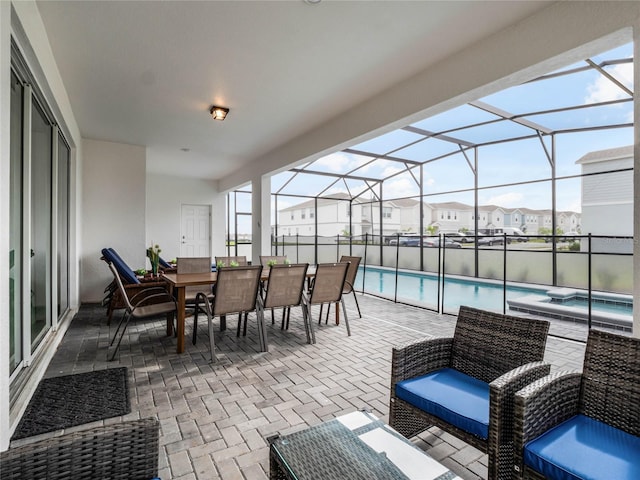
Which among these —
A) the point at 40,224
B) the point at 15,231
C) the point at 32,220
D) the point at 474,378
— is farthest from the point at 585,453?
the point at 40,224

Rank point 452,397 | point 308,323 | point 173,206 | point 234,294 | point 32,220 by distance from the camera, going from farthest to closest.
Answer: point 173,206 → point 308,323 → point 234,294 → point 32,220 → point 452,397

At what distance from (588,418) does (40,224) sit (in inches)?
170

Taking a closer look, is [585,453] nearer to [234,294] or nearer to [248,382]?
[248,382]

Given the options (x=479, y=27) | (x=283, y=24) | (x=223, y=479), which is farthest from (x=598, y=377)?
(x=283, y=24)

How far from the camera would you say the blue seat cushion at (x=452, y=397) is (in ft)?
4.84

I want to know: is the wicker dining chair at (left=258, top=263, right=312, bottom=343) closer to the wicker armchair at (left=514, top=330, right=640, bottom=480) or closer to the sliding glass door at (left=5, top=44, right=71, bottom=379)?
the sliding glass door at (left=5, top=44, right=71, bottom=379)

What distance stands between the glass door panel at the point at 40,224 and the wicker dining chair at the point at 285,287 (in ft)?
6.66

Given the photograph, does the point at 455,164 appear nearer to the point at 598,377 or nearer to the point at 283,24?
the point at 283,24

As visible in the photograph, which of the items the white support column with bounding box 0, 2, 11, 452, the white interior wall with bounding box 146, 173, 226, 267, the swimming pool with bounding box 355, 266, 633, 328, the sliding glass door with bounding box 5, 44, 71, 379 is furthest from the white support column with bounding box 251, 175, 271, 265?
the white support column with bounding box 0, 2, 11, 452

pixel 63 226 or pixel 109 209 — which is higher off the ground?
pixel 109 209

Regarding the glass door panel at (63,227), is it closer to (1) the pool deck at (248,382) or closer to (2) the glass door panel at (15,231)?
(1) the pool deck at (248,382)

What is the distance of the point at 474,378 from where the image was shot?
1873mm

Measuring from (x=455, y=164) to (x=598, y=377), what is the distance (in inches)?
333

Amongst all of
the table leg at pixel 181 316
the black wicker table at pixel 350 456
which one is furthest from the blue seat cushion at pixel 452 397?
the table leg at pixel 181 316
